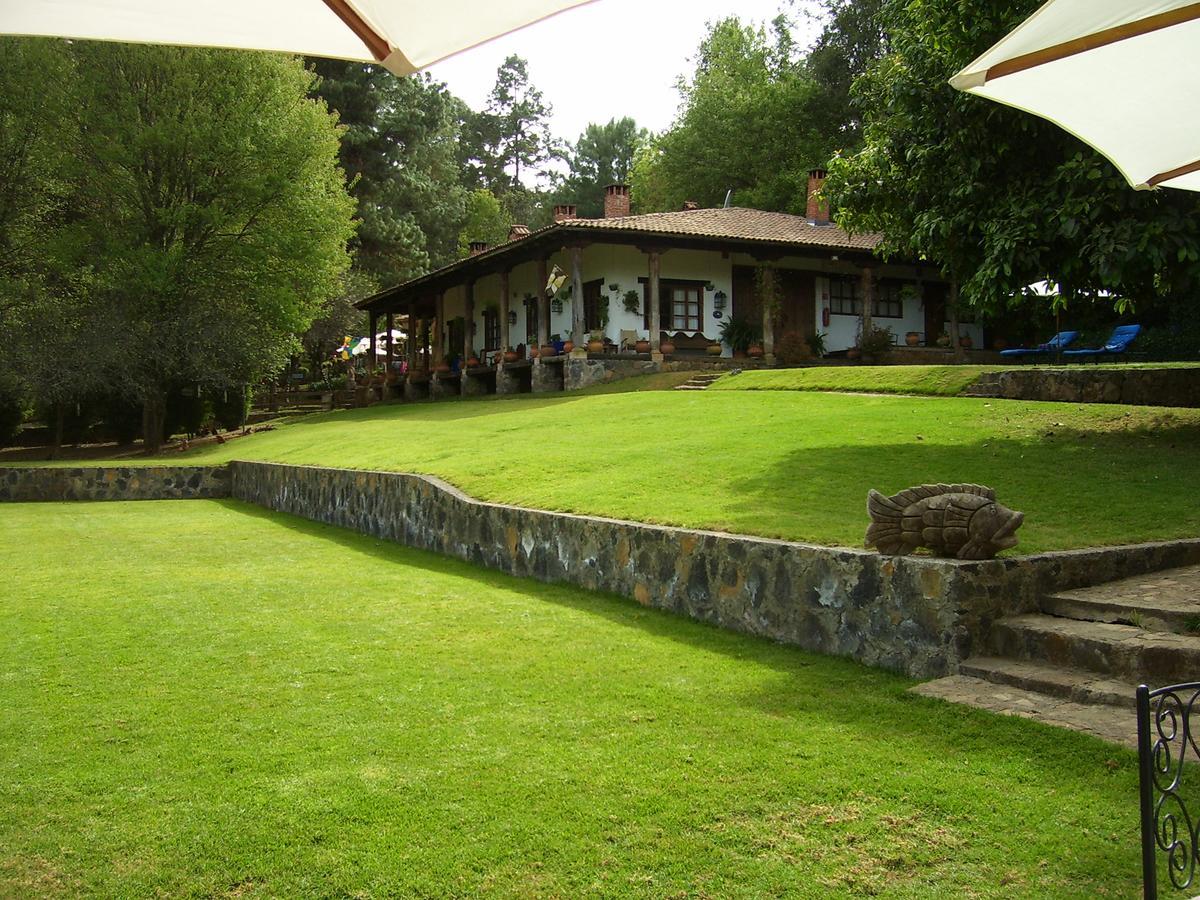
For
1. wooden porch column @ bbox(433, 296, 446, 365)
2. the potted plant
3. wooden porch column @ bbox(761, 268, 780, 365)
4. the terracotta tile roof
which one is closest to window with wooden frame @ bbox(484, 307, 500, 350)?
wooden porch column @ bbox(433, 296, 446, 365)

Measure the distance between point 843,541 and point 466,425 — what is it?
1355 cm

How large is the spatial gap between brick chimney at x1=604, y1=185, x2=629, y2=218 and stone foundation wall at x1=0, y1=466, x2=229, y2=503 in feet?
50.2

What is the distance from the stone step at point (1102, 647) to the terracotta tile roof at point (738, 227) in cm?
1939

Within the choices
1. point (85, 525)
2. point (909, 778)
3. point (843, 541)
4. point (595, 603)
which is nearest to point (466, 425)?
point (85, 525)

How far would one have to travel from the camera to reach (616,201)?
100 feet

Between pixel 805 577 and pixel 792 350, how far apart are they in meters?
20.0

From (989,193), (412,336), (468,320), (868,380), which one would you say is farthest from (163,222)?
(989,193)

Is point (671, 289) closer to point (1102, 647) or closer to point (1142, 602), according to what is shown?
point (1142, 602)

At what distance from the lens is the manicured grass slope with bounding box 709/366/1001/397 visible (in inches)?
658

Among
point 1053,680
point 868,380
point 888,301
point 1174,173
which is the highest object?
point 888,301

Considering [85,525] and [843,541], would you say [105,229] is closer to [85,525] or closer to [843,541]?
[85,525]

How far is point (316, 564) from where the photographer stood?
425 inches

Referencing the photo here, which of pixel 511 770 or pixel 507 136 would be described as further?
pixel 507 136

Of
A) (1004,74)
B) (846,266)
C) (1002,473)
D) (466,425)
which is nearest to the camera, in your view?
(1004,74)
